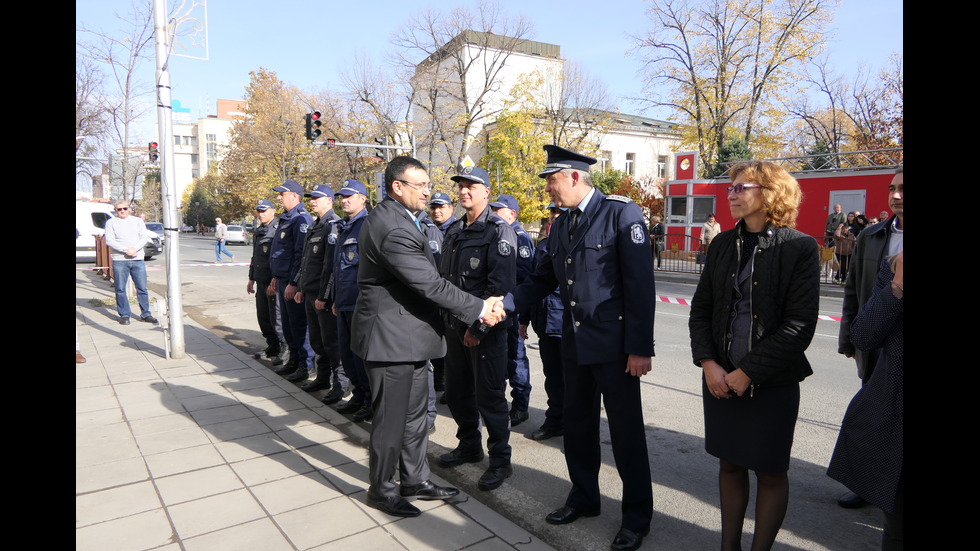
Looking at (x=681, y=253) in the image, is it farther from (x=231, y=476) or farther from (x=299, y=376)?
(x=231, y=476)

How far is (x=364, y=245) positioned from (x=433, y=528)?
167 cm

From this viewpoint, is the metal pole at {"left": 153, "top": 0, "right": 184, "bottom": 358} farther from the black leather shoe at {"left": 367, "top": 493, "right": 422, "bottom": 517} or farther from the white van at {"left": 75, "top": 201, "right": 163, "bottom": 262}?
the white van at {"left": 75, "top": 201, "right": 163, "bottom": 262}

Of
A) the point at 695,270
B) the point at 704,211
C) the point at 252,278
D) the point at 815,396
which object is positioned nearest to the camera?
the point at 815,396

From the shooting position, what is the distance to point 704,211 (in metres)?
24.2

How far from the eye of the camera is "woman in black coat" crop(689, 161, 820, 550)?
2.43 metres

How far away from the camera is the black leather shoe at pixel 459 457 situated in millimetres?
4148

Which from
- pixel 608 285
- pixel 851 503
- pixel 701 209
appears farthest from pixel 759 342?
pixel 701 209

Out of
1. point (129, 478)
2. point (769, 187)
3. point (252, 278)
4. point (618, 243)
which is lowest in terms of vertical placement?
point (129, 478)

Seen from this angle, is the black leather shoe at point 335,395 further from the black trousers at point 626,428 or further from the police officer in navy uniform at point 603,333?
the black trousers at point 626,428

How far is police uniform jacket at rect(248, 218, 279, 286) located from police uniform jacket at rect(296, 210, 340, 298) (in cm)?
139

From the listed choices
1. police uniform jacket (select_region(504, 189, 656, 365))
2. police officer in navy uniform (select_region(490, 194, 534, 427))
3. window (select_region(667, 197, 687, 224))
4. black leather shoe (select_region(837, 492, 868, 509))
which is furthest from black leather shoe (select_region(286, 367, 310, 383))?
window (select_region(667, 197, 687, 224))

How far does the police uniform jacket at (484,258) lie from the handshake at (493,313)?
388 mm
